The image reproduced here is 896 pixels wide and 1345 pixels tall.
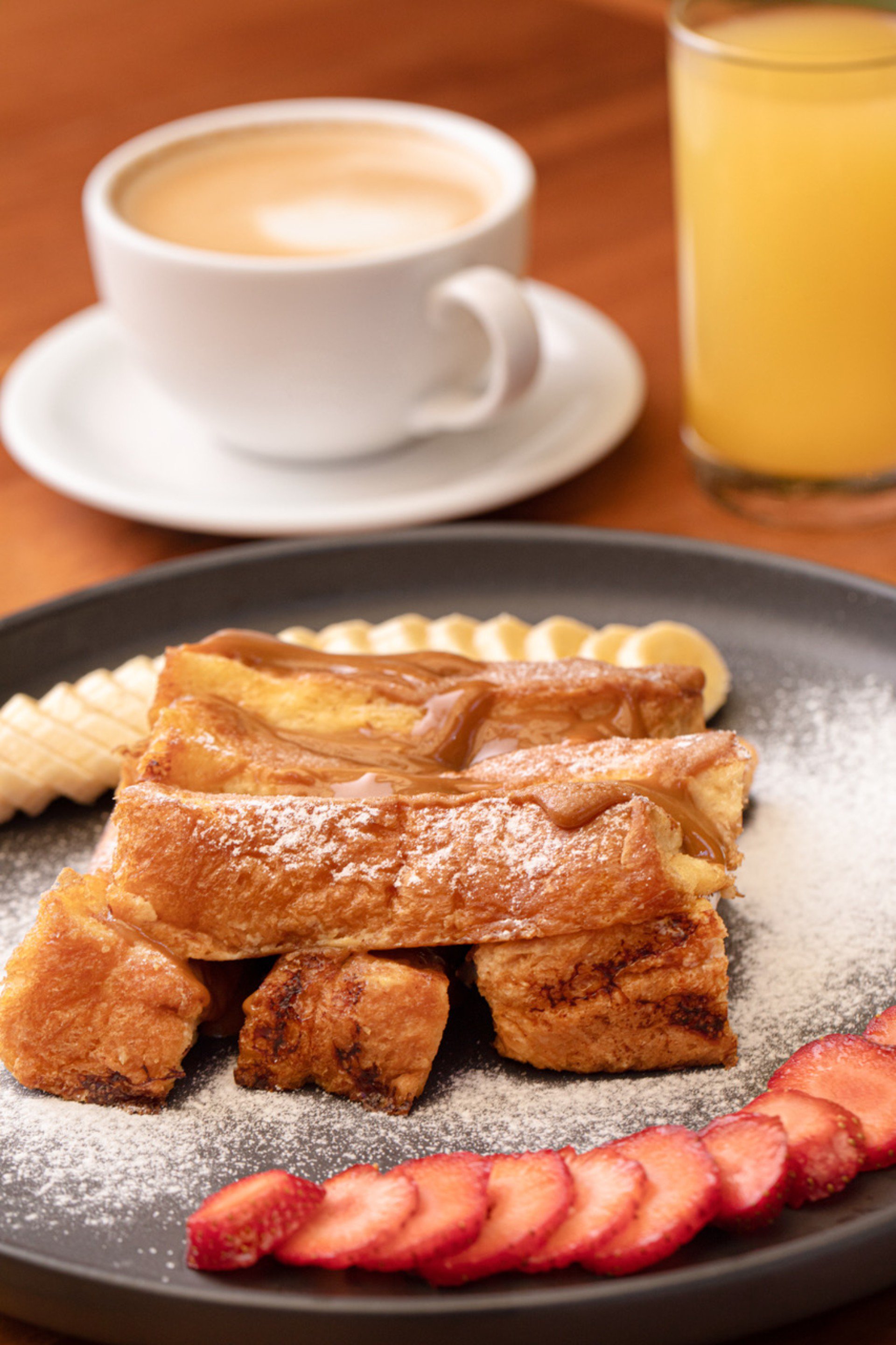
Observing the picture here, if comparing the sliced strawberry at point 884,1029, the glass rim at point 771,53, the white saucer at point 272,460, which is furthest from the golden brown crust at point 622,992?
the glass rim at point 771,53

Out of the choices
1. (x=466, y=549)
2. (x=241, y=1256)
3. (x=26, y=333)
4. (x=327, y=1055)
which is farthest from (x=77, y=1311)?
(x=26, y=333)

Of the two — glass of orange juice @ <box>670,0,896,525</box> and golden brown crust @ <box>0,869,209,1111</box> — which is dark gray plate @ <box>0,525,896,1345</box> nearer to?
golden brown crust @ <box>0,869,209,1111</box>

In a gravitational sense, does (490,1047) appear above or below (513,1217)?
below

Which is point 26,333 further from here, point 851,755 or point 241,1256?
point 241,1256

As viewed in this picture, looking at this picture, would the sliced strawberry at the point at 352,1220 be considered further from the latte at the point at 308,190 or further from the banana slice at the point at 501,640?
the latte at the point at 308,190

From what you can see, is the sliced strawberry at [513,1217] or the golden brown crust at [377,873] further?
the golden brown crust at [377,873]

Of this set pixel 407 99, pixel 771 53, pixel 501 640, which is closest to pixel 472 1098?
pixel 501 640

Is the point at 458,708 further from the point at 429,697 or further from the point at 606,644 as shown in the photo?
the point at 606,644
